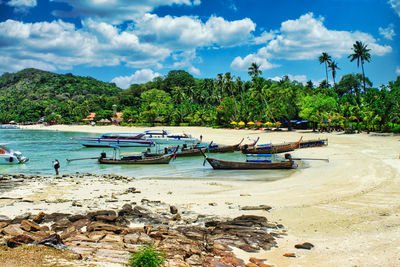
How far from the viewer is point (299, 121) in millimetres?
69875

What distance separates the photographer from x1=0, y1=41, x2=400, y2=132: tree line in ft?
180

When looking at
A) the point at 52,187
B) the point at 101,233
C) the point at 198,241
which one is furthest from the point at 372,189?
the point at 52,187

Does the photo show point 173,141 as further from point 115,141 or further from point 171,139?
point 115,141

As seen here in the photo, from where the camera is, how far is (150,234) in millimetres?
10117

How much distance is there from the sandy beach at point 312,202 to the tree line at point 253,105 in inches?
1176

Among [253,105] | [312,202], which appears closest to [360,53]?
[253,105]

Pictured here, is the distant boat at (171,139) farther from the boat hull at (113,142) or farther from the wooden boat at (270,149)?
the wooden boat at (270,149)

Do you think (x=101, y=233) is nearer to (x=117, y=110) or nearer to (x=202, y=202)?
(x=202, y=202)

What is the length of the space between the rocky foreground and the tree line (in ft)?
146

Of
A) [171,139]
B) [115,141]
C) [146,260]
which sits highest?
[171,139]

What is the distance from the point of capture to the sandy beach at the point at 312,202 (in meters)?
9.49

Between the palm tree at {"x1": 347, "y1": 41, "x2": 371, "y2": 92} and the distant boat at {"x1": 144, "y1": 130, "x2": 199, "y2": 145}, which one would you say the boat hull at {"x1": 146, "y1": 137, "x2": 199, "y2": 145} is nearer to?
the distant boat at {"x1": 144, "y1": 130, "x2": 199, "y2": 145}

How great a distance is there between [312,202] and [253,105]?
67929 millimetres

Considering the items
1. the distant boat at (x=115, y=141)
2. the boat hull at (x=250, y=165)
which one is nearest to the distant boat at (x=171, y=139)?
the distant boat at (x=115, y=141)
